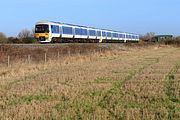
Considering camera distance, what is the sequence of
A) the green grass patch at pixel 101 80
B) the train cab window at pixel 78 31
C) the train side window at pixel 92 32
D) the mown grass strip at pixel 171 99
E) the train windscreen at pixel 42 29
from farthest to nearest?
the train side window at pixel 92 32
the train cab window at pixel 78 31
the train windscreen at pixel 42 29
the green grass patch at pixel 101 80
the mown grass strip at pixel 171 99

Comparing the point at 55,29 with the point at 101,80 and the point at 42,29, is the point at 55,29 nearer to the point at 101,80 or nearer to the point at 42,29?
the point at 42,29

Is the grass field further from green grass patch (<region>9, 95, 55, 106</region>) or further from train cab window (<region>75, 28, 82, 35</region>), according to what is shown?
train cab window (<region>75, 28, 82, 35</region>)

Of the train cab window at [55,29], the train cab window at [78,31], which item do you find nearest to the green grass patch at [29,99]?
the train cab window at [55,29]

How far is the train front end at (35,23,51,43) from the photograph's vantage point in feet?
163

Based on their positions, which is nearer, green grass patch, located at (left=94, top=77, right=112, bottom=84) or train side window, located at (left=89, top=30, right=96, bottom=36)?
green grass patch, located at (left=94, top=77, right=112, bottom=84)

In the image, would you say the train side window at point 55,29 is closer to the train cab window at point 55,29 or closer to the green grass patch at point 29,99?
the train cab window at point 55,29

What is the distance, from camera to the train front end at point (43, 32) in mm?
49688

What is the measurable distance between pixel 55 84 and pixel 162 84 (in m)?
4.34

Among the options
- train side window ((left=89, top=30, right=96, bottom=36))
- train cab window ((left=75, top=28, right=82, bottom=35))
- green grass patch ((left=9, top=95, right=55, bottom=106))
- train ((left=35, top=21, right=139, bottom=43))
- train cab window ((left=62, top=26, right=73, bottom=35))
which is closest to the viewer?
green grass patch ((left=9, top=95, right=55, bottom=106))

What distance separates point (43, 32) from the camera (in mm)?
50062

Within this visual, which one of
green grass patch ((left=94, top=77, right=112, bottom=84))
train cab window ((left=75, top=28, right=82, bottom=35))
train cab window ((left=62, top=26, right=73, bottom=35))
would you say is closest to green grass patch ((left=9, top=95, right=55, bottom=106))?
green grass patch ((left=94, top=77, right=112, bottom=84))

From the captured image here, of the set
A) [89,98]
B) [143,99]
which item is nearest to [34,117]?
[89,98]

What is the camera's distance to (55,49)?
38.8 m

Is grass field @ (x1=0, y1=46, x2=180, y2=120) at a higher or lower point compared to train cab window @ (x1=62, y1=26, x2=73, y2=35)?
lower
